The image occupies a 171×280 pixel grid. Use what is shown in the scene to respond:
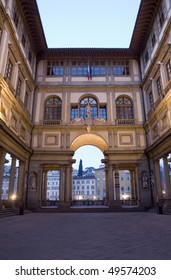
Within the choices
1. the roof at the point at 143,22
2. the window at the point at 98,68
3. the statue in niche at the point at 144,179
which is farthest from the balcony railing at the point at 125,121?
the roof at the point at 143,22

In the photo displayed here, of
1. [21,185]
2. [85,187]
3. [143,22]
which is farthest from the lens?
[85,187]

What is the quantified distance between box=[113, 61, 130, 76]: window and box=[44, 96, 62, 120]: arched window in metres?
8.73

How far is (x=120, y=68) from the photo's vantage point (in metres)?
26.6

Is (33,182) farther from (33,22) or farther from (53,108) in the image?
(33,22)

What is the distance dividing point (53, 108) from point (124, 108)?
912 centimetres

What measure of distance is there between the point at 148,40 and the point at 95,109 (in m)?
10.3

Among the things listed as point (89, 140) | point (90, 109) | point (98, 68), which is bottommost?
point (89, 140)

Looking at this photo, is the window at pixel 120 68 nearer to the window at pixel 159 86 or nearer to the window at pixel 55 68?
the window at pixel 159 86

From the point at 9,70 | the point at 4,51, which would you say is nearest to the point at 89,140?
the point at 9,70

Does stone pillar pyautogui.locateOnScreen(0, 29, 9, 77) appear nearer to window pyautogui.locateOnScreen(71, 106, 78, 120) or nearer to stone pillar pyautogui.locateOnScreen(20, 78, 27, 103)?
stone pillar pyautogui.locateOnScreen(20, 78, 27, 103)

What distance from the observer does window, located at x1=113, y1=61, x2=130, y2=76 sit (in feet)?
86.4

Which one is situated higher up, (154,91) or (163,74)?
(163,74)

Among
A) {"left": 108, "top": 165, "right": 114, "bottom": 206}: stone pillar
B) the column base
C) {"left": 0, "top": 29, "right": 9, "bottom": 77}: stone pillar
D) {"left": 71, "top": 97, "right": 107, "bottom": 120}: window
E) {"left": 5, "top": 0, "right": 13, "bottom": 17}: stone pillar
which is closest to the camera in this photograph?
{"left": 0, "top": 29, "right": 9, "bottom": 77}: stone pillar

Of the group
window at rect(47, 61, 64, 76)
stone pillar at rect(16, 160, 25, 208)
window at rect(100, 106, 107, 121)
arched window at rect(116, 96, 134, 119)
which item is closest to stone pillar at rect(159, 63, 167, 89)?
arched window at rect(116, 96, 134, 119)
